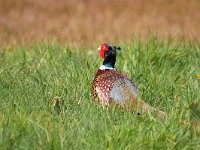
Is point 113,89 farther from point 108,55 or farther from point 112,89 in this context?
point 108,55

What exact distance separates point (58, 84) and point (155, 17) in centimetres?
972

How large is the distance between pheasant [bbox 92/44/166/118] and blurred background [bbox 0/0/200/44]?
280 inches

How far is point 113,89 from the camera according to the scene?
20.2 feet

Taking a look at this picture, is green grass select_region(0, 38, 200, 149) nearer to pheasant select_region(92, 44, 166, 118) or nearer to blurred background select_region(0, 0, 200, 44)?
pheasant select_region(92, 44, 166, 118)

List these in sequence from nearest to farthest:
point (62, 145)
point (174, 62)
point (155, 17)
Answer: point (62, 145) < point (174, 62) < point (155, 17)

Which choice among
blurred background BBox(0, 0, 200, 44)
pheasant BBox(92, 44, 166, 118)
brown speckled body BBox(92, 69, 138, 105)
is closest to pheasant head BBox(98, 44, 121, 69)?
pheasant BBox(92, 44, 166, 118)

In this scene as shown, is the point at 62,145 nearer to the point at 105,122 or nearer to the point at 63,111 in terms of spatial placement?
the point at 105,122

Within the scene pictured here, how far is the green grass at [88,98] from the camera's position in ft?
16.7

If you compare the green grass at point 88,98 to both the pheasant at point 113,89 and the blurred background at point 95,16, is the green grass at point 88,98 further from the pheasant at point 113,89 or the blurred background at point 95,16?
the blurred background at point 95,16

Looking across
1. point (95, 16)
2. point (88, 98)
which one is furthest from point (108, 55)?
point (95, 16)

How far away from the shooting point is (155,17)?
16094 millimetres

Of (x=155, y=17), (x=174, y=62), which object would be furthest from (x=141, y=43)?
(x=155, y=17)

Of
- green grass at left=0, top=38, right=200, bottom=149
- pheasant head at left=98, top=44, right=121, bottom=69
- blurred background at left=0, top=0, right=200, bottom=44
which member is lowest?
blurred background at left=0, top=0, right=200, bottom=44

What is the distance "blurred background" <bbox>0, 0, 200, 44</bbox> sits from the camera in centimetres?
1474
